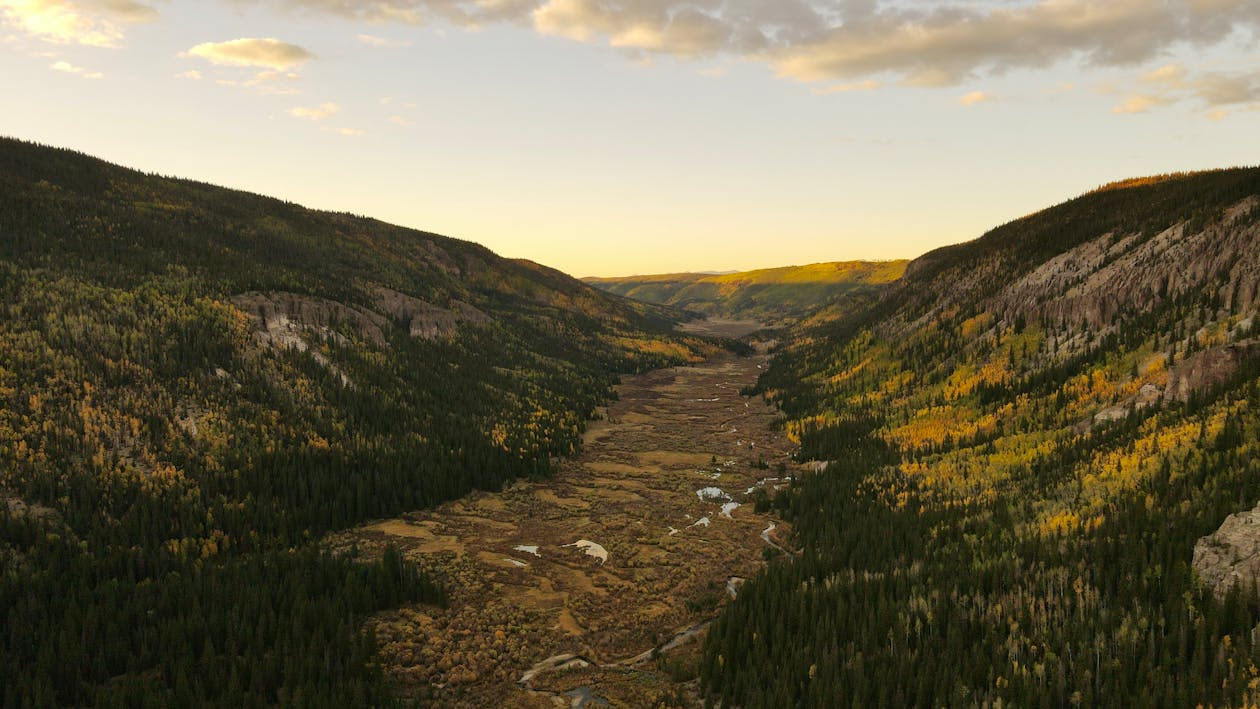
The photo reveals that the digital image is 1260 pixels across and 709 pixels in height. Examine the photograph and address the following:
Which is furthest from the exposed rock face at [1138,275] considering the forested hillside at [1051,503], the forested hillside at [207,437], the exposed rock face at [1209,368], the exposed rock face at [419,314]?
the exposed rock face at [419,314]

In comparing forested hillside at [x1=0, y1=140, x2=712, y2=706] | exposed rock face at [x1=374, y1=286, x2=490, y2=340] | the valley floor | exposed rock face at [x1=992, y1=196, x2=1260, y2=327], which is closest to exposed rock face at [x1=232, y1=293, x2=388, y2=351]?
forested hillside at [x1=0, y1=140, x2=712, y2=706]

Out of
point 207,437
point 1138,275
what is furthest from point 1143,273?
point 207,437

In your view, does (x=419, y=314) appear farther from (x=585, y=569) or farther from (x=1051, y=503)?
(x=1051, y=503)

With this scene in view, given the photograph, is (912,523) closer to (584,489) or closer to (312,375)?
(584,489)

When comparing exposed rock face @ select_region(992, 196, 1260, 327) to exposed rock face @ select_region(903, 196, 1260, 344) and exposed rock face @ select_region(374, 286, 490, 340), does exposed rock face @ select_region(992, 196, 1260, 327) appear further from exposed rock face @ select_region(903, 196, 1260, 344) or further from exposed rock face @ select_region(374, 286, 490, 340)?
exposed rock face @ select_region(374, 286, 490, 340)

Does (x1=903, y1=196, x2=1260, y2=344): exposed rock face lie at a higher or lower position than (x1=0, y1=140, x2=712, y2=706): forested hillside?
higher

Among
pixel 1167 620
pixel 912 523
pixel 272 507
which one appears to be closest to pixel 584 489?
pixel 272 507
